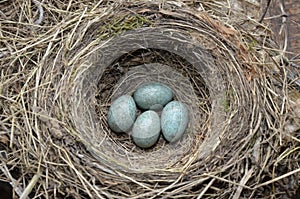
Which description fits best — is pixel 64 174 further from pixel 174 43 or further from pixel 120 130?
pixel 174 43

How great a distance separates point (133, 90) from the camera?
1.59m

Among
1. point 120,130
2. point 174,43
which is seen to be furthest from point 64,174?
point 174,43

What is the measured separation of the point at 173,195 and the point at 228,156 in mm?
137

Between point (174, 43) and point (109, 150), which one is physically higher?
point (174, 43)

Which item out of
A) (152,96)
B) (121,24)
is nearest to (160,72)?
(152,96)

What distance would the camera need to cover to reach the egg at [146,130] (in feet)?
4.88

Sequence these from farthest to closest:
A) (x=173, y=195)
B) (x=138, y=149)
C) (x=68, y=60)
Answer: (x=138, y=149)
(x=68, y=60)
(x=173, y=195)

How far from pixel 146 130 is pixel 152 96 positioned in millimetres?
94

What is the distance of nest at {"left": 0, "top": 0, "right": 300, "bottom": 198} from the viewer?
4.16ft

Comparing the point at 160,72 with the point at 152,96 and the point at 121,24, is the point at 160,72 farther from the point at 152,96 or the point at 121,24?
the point at 121,24

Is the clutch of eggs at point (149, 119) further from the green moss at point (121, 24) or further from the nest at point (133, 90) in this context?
the green moss at point (121, 24)

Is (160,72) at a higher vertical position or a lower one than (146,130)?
higher

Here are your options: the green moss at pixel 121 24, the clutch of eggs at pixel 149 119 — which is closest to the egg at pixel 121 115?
the clutch of eggs at pixel 149 119

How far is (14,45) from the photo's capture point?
1.42m
